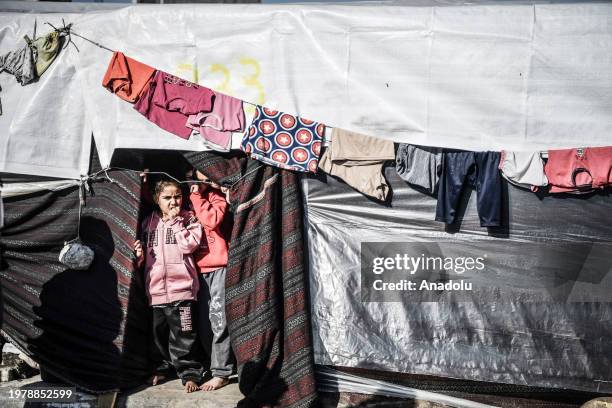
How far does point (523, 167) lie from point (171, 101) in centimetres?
240

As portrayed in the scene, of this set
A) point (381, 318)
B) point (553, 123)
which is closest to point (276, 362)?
point (381, 318)

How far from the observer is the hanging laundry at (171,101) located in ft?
16.1

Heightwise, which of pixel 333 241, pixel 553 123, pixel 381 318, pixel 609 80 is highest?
pixel 609 80

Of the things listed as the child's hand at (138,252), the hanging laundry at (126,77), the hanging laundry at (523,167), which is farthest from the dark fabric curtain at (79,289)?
the hanging laundry at (523,167)

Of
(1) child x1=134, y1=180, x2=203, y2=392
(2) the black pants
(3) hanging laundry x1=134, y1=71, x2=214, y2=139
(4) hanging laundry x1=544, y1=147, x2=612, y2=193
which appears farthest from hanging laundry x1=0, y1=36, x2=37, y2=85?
(4) hanging laundry x1=544, y1=147, x2=612, y2=193

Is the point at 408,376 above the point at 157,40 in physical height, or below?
below

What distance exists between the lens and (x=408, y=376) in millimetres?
4961

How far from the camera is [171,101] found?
4.92 meters

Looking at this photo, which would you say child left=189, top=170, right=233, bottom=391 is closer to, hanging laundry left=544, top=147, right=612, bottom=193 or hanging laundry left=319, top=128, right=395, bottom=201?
hanging laundry left=319, top=128, right=395, bottom=201

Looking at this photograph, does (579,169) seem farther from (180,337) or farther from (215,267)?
(180,337)

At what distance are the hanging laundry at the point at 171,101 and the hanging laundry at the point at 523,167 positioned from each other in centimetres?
201

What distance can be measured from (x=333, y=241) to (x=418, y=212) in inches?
24.5

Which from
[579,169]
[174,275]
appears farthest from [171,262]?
[579,169]

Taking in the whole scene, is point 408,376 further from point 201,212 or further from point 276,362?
point 201,212
